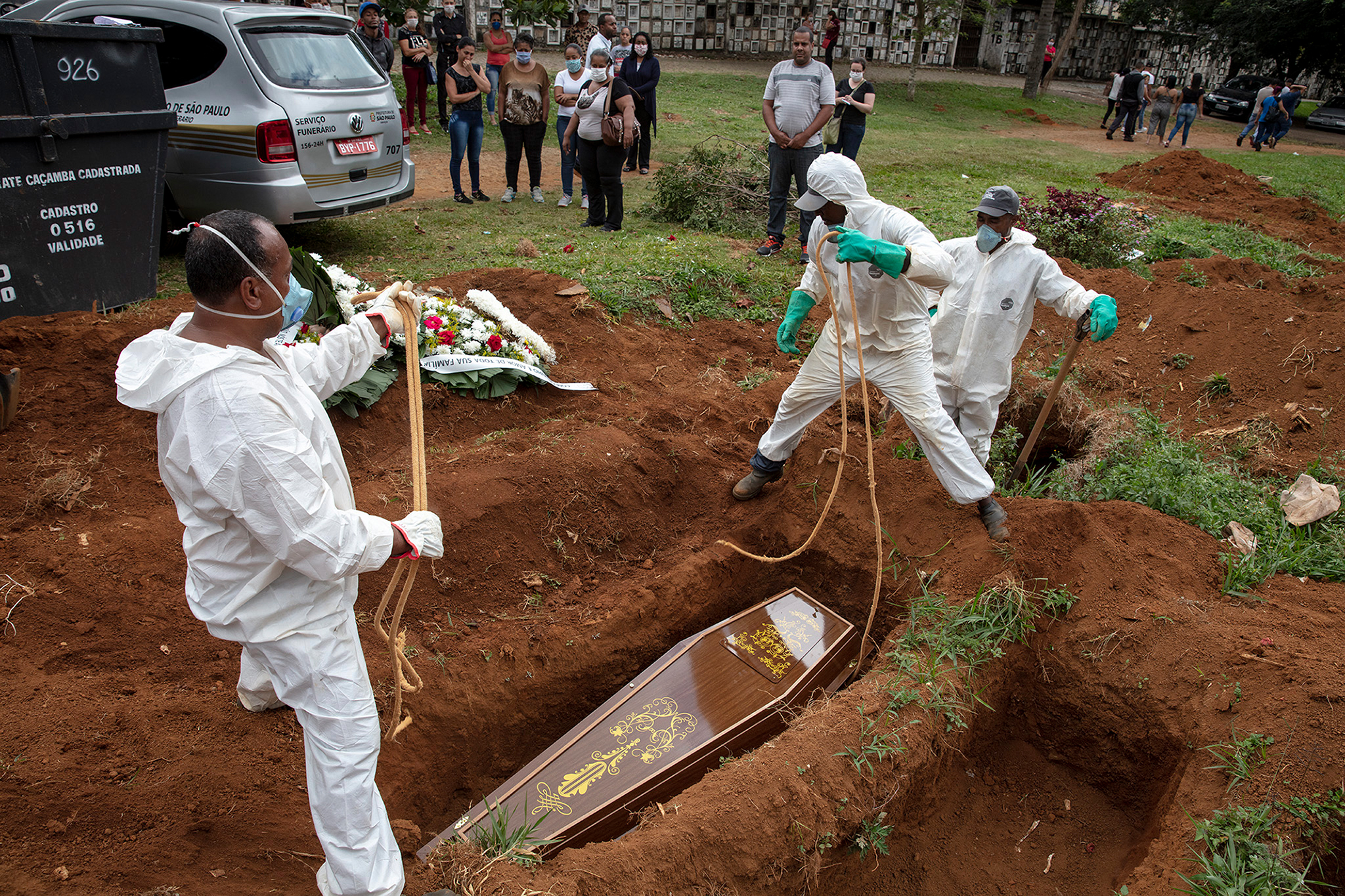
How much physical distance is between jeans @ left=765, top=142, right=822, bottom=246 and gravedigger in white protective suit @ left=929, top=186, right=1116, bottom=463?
3.69 metres

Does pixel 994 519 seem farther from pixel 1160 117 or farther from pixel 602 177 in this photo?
pixel 1160 117

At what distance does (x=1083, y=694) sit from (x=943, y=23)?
93.0 ft

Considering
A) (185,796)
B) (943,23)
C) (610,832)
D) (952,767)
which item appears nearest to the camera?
(185,796)

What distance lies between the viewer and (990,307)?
180 inches

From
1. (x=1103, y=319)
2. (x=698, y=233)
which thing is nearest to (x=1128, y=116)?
(x=698, y=233)

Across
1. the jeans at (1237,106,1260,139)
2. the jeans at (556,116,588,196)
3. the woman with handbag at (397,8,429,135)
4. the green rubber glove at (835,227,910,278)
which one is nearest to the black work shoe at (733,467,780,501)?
the green rubber glove at (835,227,910,278)

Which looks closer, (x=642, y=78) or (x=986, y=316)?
(x=986, y=316)

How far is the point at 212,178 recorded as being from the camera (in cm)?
673

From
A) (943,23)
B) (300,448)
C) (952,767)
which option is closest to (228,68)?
(300,448)

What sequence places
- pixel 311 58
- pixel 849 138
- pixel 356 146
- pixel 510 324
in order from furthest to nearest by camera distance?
1. pixel 849 138
2. pixel 356 146
3. pixel 311 58
4. pixel 510 324

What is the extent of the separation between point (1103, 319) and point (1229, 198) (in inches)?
452

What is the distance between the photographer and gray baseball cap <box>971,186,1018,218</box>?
4.41 meters

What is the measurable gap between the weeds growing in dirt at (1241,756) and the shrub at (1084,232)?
6.97 m

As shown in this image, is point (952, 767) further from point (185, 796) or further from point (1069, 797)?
point (185, 796)
